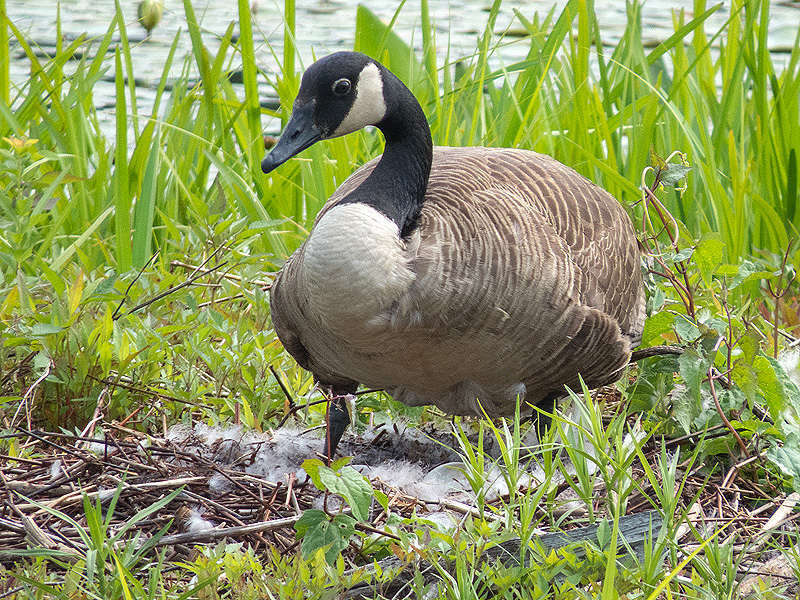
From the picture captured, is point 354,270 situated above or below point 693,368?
above

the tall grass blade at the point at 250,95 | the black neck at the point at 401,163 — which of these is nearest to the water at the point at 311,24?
the tall grass blade at the point at 250,95

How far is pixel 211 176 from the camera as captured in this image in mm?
5906

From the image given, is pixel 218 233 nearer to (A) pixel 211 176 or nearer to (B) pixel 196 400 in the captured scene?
(B) pixel 196 400

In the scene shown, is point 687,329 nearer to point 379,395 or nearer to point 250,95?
point 379,395

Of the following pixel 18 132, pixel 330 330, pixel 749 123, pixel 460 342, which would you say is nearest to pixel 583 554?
pixel 460 342

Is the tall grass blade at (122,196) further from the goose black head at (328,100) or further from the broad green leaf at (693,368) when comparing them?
the broad green leaf at (693,368)

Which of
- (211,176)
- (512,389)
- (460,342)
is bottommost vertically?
(211,176)

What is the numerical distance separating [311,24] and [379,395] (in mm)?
5609

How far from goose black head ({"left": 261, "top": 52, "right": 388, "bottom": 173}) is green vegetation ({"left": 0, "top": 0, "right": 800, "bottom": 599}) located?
25.7 inches

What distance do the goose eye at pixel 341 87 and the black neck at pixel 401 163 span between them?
0.15 meters

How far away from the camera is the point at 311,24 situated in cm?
823

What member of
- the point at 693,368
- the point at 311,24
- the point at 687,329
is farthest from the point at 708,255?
the point at 311,24

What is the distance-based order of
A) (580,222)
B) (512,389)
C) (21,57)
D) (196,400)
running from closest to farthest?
1. (512,389)
2. (580,222)
3. (196,400)
4. (21,57)

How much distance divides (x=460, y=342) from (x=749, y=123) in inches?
115
